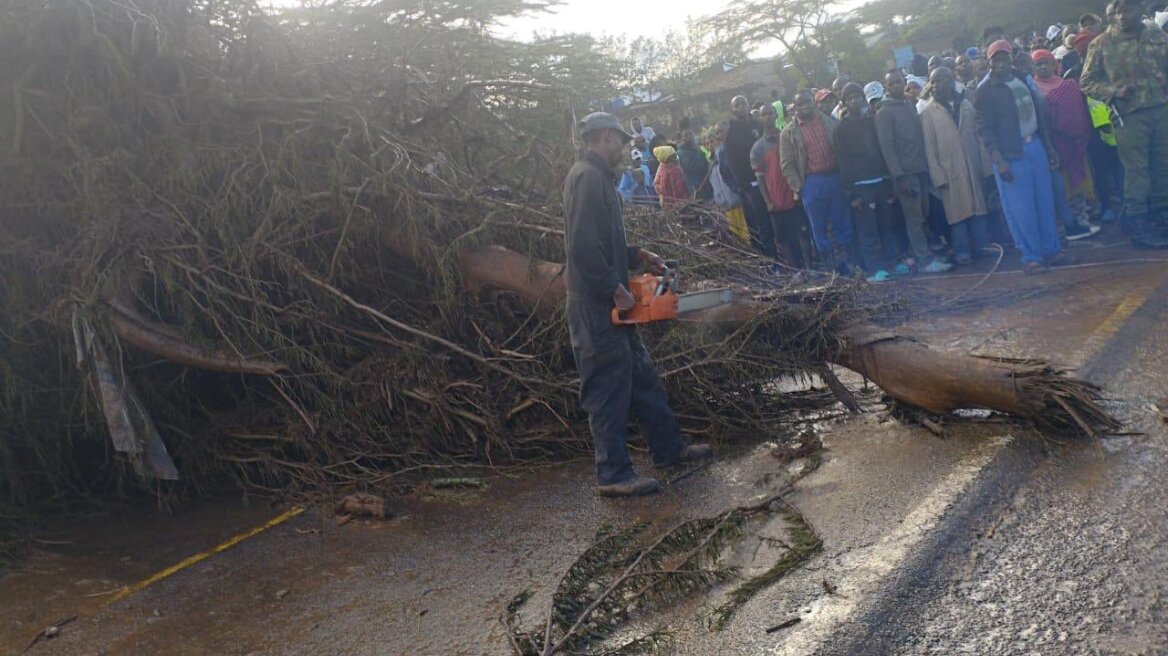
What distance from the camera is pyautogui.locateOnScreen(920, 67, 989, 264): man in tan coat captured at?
10078 mm

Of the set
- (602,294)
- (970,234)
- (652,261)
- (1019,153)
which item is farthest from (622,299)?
(970,234)

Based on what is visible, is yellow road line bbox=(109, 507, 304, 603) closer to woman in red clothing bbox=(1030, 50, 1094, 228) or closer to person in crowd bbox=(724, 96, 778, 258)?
person in crowd bbox=(724, 96, 778, 258)

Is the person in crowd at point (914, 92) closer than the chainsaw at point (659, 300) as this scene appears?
No

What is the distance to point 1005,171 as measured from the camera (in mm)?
9312

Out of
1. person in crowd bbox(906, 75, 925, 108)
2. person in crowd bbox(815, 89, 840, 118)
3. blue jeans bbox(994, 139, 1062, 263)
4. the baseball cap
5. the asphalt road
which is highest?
the baseball cap

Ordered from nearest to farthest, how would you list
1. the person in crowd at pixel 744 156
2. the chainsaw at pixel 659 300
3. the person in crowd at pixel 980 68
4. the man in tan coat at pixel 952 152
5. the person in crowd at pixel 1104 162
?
1. the chainsaw at pixel 659 300
2. the man in tan coat at pixel 952 152
3. the person in crowd at pixel 1104 162
4. the person in crowd at pixel 980 68
5. the person in crowd at pixel 744 156

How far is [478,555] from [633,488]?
2.90 ft

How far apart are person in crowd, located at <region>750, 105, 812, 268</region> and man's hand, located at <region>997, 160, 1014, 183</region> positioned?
223 cm

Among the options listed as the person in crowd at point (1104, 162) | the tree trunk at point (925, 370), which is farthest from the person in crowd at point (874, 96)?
the tree trunk at point (925, 370)

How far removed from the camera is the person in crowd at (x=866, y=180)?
34.2 feet

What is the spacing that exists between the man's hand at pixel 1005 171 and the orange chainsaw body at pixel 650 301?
5.24 metres

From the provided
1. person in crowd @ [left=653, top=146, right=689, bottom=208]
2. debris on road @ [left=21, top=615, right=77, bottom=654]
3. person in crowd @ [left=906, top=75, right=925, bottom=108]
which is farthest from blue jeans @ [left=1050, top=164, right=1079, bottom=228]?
debris on road @ [left=21, top=615, right=77, bottom=654]

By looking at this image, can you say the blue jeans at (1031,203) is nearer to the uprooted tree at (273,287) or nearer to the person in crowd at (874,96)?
the person in crowd at (874,96)

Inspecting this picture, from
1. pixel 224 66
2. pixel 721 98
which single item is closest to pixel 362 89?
pixel 224 66
